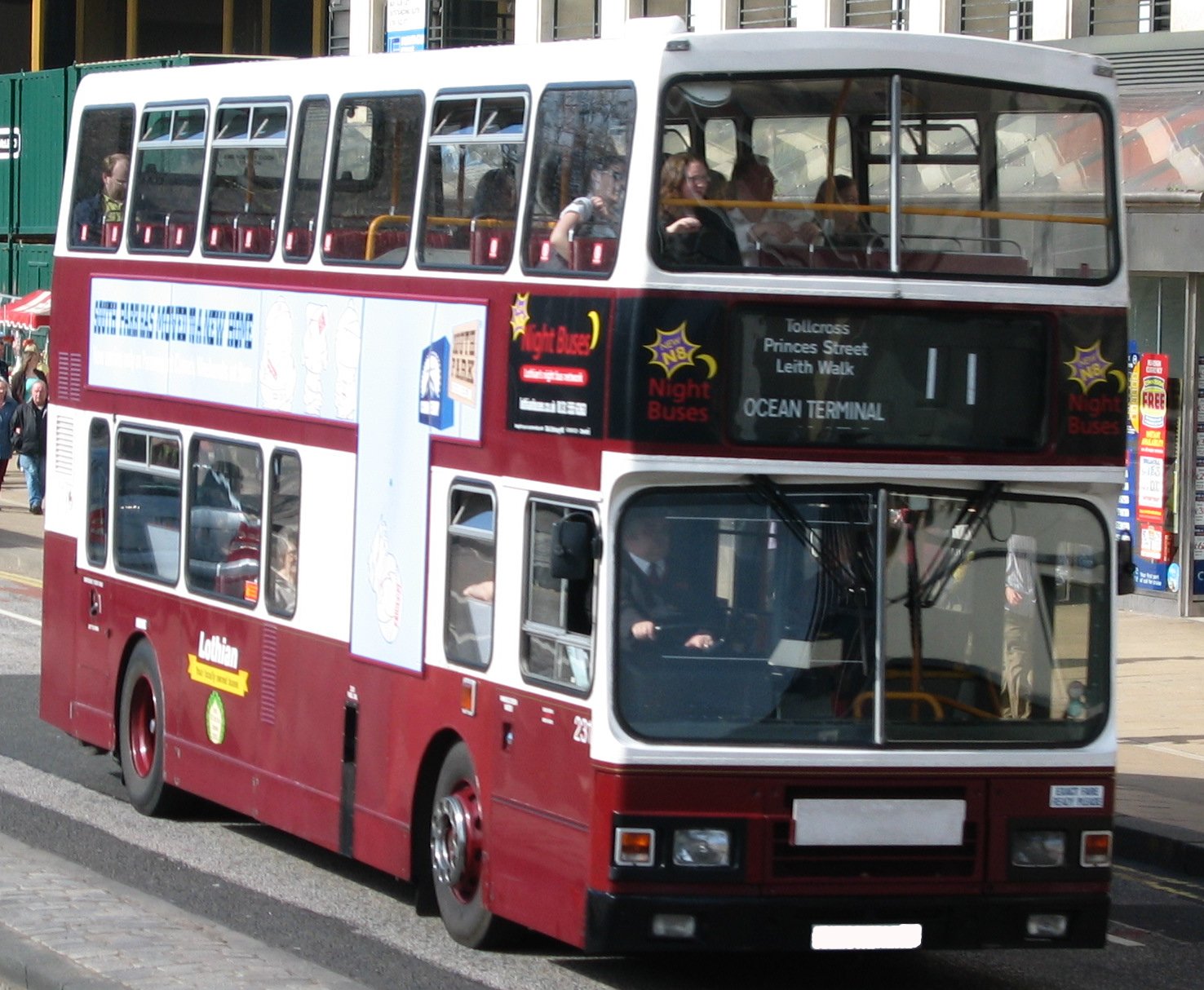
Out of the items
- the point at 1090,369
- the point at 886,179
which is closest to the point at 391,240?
the point at 886,179

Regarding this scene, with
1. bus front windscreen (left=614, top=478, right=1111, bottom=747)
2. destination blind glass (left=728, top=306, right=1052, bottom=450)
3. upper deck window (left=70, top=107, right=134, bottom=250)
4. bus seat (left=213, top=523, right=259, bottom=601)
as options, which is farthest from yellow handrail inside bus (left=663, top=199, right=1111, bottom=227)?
upper deck window (left=70, top=107, right=134, bottom=250)

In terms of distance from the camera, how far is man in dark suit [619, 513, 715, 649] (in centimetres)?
802

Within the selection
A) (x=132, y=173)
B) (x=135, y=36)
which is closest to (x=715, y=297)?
(x=132, y=173)

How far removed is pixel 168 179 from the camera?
1230 cm

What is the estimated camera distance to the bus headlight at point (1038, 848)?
822cm

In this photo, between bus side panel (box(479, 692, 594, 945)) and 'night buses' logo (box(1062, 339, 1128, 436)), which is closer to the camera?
bus side panel (box(479, 692, 594, 945))

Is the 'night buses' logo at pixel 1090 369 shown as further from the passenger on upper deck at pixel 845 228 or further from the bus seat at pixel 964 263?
the passenger on upper deck at pixel 845 228

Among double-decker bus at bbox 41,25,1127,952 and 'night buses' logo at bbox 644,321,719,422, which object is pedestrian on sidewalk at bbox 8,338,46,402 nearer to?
double-decker bus at bbox 41,25,1127,952

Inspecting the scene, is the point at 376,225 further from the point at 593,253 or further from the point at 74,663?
the point at 74,663

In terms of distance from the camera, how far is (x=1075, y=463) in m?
8.35

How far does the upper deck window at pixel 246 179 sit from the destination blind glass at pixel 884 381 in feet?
12.4

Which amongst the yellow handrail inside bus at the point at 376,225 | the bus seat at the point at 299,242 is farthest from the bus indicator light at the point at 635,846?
the bus seat at the point at 299,242

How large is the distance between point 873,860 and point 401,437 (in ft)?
9.52

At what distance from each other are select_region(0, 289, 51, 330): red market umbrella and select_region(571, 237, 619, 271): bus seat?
26.2 meters
